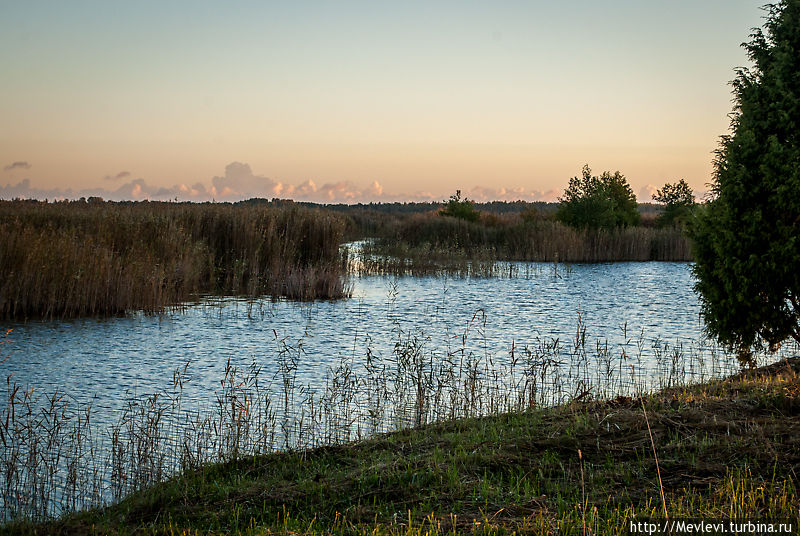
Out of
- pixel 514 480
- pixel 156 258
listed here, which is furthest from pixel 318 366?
pixel 156 258

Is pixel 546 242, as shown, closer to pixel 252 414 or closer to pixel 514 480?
pixel 252 414

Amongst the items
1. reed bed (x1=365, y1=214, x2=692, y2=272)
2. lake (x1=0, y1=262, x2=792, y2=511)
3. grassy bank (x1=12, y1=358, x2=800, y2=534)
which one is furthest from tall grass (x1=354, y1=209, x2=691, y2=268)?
grassy bank (x1=12, y1=358, x2=800, y2=534)

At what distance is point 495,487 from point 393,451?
1349 millimetres

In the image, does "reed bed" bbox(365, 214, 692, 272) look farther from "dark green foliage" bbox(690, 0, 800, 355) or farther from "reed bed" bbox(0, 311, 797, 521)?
"dark green foliage" bbox(690, 0, 800, 355)

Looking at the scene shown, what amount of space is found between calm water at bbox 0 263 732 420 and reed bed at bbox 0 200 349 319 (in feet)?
2.76

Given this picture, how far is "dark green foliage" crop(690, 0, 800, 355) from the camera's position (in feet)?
24.9

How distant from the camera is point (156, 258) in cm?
1742

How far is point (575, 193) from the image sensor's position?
37.8m

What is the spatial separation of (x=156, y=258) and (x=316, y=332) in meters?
6.52

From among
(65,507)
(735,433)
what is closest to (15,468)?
(65,507)

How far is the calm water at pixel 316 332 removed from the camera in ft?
31.4

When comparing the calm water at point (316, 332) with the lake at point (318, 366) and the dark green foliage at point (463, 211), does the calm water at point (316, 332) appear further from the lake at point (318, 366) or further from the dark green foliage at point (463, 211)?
the dark green foliage at point (463, 211)

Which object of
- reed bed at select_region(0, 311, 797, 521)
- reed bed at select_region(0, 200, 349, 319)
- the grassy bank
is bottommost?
reed bed at select_region(0, 311, 797, 521)

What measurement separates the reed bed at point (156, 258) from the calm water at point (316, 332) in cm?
84
